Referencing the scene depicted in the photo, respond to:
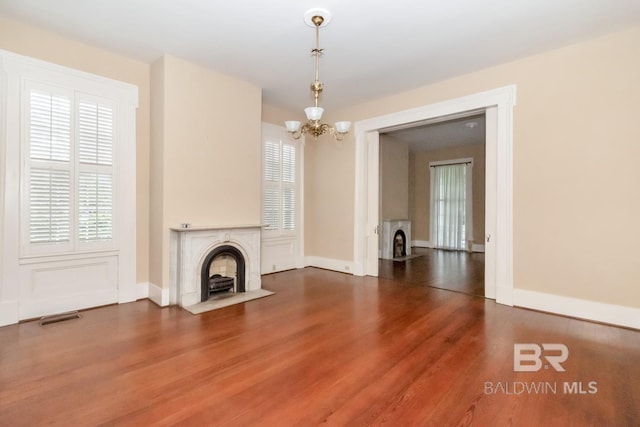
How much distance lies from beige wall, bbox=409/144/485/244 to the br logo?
667 cm

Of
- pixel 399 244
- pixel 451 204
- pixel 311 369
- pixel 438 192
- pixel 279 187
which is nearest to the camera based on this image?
pixel 311 369

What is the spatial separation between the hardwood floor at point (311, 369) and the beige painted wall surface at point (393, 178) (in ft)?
14.6

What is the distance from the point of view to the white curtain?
9156 mm

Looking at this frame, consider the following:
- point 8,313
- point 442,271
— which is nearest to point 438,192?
point 442,271

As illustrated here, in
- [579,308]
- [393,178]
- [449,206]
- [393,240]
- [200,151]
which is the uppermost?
[393,178]

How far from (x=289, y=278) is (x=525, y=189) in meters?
3.71

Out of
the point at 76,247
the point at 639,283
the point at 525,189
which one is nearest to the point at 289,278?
the point at 76,247

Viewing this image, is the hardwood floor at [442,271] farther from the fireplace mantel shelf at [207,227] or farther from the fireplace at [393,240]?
the fireplace mantel shelf at [207,227]

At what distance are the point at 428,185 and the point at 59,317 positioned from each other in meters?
9.38

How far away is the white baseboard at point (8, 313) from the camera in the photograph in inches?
123

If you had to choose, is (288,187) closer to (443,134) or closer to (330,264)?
(330,264)

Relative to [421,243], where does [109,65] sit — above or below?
above

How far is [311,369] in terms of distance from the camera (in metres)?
2.33

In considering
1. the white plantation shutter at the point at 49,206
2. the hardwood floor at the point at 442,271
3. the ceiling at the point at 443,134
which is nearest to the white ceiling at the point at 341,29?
the white plantation shutter at the point at 49,206
